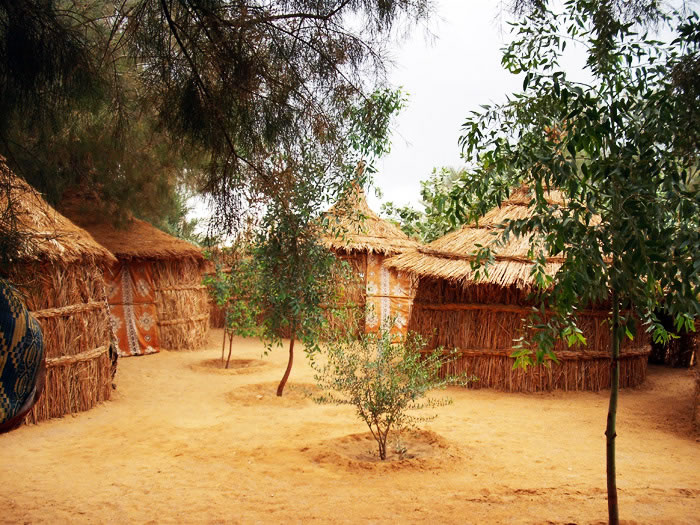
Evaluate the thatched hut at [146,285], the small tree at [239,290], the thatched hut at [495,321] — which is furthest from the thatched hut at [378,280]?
the thatched hut at [495,321]

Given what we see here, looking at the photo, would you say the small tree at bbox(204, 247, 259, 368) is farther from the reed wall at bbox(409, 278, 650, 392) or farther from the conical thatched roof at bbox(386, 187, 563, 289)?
the reed wall at bbox(409, 278, 650, 392)

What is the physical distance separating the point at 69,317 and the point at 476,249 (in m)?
5.62

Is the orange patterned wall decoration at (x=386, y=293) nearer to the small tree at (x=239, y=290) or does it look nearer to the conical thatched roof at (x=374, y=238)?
the conical thatched roof at (x=374, y=238)

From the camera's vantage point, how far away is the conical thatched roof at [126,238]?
1145cm

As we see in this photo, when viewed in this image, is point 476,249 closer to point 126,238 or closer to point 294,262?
point 294,262

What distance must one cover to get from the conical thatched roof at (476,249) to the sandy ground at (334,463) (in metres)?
1.68

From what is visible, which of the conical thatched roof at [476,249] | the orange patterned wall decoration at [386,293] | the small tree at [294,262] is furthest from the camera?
the orange patterned wall decoration at [386,293]

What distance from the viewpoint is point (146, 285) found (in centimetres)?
1201

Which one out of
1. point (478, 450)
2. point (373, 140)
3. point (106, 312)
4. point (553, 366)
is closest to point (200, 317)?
point (106, 312)

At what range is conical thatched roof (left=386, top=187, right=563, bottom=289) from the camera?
8203 mm

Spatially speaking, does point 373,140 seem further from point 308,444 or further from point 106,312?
point 106,312

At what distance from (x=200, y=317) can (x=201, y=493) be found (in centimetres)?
869

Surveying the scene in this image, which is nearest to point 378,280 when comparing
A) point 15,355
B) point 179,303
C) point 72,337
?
point 179,303

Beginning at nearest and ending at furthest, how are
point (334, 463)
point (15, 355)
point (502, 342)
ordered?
point (15, 355), point (334, 463), point (502, 342)
